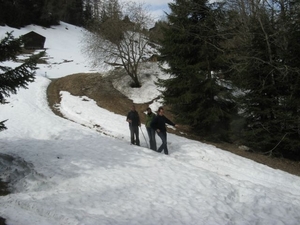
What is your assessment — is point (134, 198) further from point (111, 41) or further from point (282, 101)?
point (111, 41)

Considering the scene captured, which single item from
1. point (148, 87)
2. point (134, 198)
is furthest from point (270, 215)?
point (148, 87)

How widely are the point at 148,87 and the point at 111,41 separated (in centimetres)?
490

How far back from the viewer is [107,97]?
857 inches

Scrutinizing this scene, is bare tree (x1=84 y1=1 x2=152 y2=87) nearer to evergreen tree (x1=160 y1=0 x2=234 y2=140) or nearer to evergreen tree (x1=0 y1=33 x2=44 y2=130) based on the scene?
evergreen tree (x1=160 y1=0 x2=234 y2=140)

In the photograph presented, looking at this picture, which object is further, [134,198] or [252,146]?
[252,146]

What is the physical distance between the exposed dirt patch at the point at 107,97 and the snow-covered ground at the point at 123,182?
157 centimetres

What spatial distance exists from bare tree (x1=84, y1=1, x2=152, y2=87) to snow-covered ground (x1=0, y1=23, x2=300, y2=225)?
30.5 feet

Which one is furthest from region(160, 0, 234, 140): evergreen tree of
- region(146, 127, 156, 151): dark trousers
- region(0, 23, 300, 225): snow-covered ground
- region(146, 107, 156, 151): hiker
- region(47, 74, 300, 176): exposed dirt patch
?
region(146, 127, 156, 151): dark trousers

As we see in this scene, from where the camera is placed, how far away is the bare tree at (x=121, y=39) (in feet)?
76.3

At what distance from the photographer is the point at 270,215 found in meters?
7.47

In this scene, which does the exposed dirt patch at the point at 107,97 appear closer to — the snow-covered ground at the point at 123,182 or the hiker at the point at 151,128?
the snow-covered ground at the point at 123,182

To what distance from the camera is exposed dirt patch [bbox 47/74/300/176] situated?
13.3m

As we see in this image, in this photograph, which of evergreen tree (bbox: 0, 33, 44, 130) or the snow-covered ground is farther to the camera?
evergreen tree (bbox: 0, 33, 44, 130)

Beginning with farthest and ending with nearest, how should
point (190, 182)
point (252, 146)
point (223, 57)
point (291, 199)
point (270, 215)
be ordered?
point (223, 57)
point (252, 146)
point (190, 182)
point (291, 199)
point (270, 215)
